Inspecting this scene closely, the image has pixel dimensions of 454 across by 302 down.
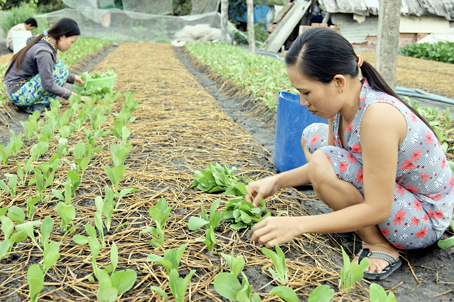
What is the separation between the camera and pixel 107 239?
1.61 metres

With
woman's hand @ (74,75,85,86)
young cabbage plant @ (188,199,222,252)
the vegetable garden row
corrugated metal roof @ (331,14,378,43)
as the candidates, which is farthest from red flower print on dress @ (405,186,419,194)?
corrugated metal roof @ (331,14,378,43)

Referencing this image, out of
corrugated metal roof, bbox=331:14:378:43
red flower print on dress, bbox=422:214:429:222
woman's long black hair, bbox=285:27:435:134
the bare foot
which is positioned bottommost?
corrugated metal roof, bbox=331:14:378:43

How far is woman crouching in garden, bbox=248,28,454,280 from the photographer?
1400 mm

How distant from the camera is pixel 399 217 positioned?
161 centimetres

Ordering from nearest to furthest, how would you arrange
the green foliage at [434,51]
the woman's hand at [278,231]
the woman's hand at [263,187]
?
the woman's hand at [278,231]
the woman's hand at [263,187]
the green foliage at [434,51]

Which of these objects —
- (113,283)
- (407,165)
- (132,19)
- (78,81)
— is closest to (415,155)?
(407,165)

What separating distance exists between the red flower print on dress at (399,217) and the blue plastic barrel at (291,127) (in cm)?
104

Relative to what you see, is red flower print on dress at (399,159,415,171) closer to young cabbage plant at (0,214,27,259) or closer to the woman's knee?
the woman's knee

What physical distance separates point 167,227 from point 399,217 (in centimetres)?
101

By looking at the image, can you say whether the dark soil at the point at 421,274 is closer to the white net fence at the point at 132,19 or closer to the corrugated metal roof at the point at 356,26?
the corrugated metal roof at the point at 356,26

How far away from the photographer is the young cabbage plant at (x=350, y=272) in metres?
1.29

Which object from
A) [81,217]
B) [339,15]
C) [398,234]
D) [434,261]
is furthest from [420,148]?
[339,15]

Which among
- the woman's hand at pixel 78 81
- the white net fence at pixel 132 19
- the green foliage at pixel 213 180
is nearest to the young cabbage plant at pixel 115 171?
the green foliage at pixel 213 180

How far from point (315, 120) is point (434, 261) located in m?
1.12
